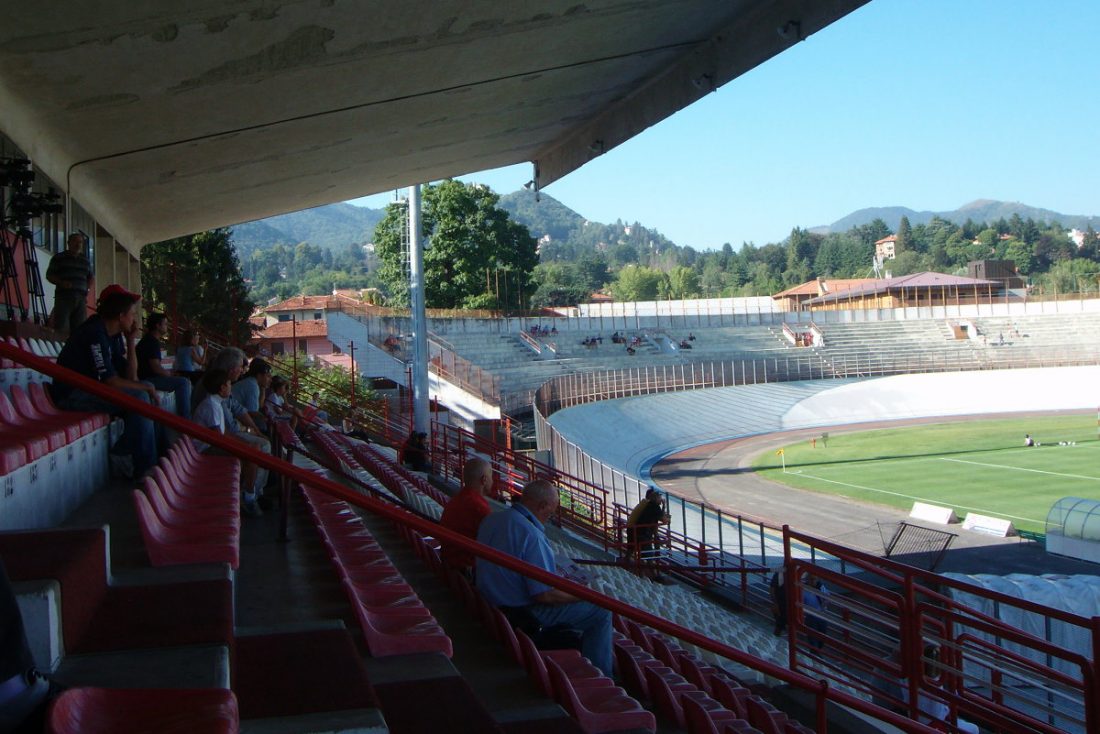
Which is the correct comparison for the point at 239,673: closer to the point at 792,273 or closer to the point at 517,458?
the point at 517,458

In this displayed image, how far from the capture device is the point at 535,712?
3180mm

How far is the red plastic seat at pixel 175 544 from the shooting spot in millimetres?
3199

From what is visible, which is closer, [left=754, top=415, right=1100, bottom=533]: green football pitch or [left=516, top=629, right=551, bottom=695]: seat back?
[left=516, top=629, right=551, bottom=695]: seat back

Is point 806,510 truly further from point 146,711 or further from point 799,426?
point 146,711

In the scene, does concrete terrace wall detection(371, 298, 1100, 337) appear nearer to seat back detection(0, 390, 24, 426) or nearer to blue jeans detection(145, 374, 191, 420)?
blue jeans detection(145, 374, 191, 420)

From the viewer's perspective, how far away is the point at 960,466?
30797 millimetres

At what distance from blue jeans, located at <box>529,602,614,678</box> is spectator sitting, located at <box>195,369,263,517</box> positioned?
2.48 m

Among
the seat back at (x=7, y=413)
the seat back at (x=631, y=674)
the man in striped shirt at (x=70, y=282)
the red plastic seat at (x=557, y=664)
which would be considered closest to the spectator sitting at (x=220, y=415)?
the man in striped shirt at (x=70, y=282)

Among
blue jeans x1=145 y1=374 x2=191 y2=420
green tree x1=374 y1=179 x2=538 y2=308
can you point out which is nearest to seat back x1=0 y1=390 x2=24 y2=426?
blue jeans x1=145 y1=374 x2=191 y2=420

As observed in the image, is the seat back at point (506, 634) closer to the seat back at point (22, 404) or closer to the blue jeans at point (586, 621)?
the blue jeans at point (586, 621)

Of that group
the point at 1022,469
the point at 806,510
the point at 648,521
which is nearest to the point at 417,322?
the point at 648,521

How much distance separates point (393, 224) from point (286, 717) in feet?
187

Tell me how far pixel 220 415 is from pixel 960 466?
28889 mm

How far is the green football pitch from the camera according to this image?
2489 cm
